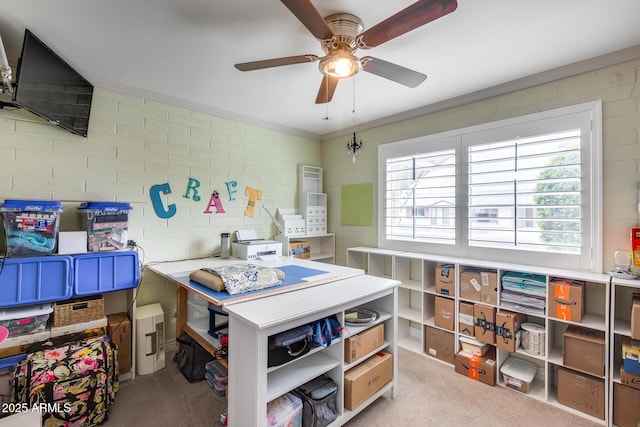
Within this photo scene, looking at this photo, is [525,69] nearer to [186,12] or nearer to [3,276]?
[186,12]

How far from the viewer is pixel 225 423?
1771mm

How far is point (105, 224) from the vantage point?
7.11 feet

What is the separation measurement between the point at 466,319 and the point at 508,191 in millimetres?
1183

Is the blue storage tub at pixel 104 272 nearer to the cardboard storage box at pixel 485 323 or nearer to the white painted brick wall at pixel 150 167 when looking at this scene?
the white painted brick wall at pixel 150 167

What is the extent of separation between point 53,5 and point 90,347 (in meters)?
2.07

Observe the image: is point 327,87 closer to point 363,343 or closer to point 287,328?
point 287,328

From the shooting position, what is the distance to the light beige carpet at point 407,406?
1.88 m

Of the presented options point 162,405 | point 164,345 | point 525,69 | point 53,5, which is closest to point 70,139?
point 53,5

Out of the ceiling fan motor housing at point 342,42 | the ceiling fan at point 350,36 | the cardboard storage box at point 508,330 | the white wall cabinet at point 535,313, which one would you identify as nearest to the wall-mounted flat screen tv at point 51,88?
the ceiling fan at point 350,36

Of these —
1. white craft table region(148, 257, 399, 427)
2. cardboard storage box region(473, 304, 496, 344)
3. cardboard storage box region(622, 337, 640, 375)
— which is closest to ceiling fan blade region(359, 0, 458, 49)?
white craft table region(148, 257, 399, 427)

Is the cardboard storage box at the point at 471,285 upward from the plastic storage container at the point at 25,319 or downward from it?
upward

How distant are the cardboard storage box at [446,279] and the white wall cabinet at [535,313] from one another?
32mm

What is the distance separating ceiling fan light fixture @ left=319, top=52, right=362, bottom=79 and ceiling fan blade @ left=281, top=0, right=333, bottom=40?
175 mm

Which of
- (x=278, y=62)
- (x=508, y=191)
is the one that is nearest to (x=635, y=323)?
(x=508, y=191)
